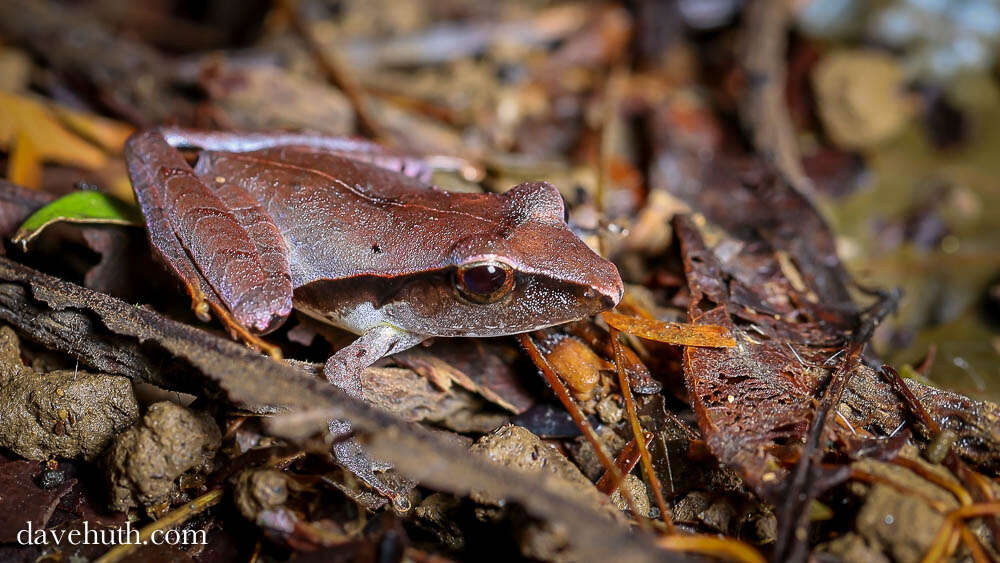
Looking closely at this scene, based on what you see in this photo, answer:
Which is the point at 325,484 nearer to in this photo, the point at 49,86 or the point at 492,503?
the point at 492,503

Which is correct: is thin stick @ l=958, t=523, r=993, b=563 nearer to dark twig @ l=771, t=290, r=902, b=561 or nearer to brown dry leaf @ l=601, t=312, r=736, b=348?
dark twig @ l=771, t=290, r=902, b=561

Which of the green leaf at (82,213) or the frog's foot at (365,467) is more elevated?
the green leaf at (82,213)

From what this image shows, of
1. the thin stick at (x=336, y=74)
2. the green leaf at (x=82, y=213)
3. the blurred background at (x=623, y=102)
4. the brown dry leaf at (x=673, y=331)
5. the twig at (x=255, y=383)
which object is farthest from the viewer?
the thin stick at (x=336, y=74)

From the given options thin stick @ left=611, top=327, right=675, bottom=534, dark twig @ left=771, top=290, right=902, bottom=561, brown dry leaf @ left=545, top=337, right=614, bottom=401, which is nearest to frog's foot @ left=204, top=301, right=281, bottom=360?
brown dry leaf @ left=545, top=337, right=614, bottom=401

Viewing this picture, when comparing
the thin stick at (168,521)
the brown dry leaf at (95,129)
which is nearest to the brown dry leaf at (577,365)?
the thin stick at (168,521)

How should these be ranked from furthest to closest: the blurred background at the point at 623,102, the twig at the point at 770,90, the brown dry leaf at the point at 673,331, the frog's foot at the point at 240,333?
the twig at the point at 770,90, the blurred background at the point at 623,102, the brown dry leaf at the point at 673,331, the frog's foot at the point at 240,333

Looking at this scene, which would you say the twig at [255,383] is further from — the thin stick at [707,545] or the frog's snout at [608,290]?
the frog's snout at [608,290]

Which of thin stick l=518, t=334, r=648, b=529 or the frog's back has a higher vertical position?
the frog's back

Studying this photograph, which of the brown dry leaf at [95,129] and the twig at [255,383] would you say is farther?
the brown dry leaf at [95,129]
